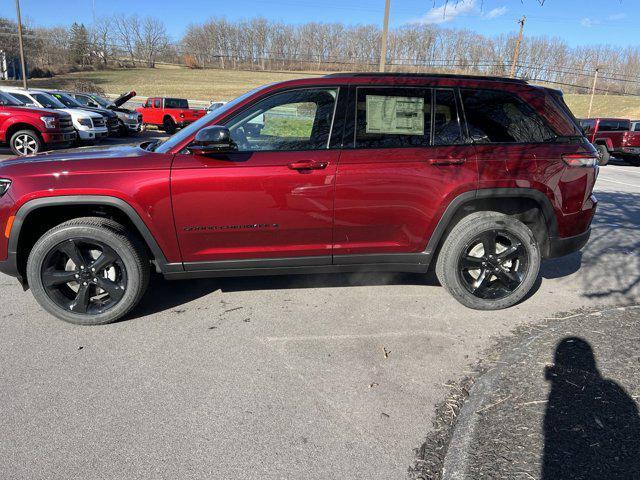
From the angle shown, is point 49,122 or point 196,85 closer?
point 49,122

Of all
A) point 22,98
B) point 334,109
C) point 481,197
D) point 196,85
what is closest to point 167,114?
point 22,98

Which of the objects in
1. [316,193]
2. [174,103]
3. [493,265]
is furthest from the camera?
[174,103]

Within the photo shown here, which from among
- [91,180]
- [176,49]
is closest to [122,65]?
[176,49]

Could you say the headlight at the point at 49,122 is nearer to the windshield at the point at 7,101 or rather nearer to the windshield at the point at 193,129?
the windshield at the point at 7,101

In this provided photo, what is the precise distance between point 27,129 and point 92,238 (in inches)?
427

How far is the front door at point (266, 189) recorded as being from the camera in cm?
333

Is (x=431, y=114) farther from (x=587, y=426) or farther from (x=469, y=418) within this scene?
(x=587, y=426)

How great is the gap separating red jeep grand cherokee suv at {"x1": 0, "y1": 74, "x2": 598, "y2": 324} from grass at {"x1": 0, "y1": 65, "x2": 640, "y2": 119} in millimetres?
44321

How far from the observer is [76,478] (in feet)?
6.94

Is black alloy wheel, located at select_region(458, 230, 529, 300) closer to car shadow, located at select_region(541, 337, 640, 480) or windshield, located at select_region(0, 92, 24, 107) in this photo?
car shadow, located at select_region(541, 337, 640, 480)

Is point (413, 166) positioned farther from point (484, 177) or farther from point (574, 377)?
point (574, 377)

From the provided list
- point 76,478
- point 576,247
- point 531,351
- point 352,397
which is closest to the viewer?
point 76,478

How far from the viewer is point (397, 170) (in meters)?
3.49

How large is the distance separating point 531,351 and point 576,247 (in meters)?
1.34
